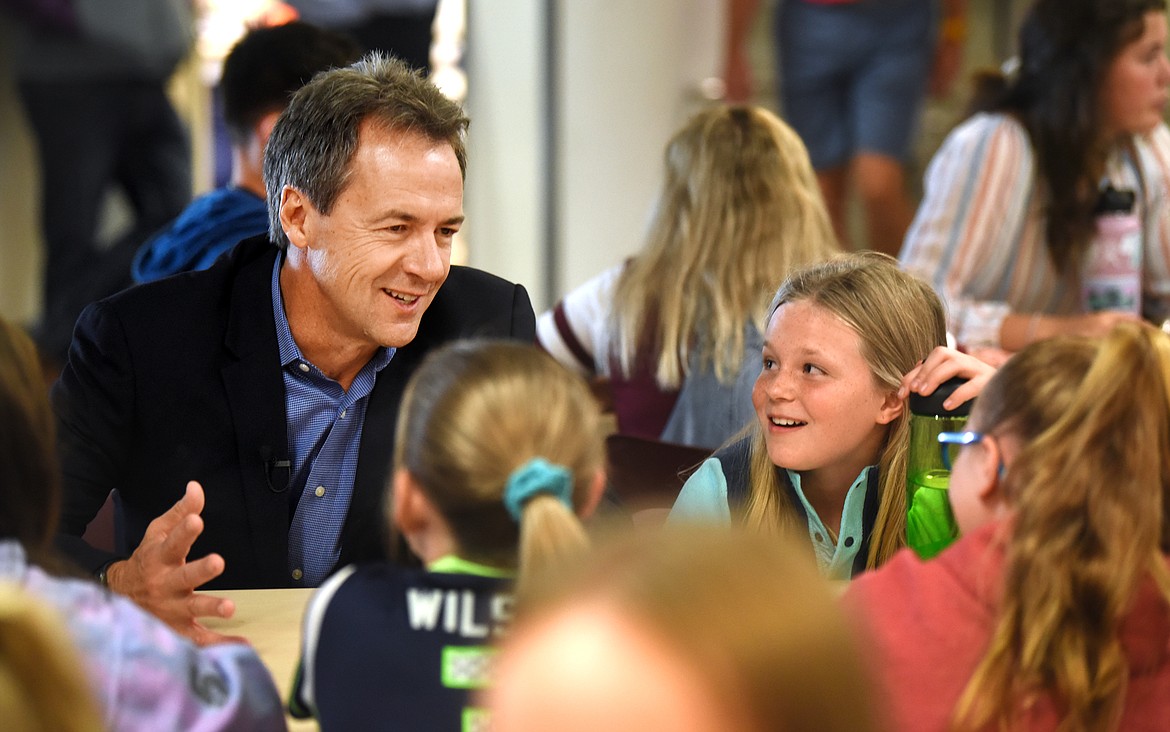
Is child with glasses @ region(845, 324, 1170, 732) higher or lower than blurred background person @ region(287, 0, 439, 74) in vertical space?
lower

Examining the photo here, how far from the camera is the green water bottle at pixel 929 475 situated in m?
1.70

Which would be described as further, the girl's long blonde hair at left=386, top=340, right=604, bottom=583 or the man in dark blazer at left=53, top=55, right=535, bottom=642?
the man in dark blazer at left=53, top=55, right=535, bottom=642

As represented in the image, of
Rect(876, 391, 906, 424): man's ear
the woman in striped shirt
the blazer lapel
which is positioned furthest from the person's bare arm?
the blazer lapel

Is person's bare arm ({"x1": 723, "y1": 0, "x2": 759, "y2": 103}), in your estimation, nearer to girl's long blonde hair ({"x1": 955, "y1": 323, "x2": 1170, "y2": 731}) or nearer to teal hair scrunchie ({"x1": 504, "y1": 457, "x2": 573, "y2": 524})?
girl's long blonde hair ({"x1": 955, "y1": 323, "x2": 1170, "y2": 731})

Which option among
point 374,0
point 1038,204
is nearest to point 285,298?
point 1038,204

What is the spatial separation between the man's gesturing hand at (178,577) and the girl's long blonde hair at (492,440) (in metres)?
0.41

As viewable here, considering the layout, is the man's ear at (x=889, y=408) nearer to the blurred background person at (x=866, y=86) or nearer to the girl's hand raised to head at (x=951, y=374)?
the girl's hand raised to head at (x=951, y=374)

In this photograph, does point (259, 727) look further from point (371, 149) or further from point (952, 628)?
point (371, 149)

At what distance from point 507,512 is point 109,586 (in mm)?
736

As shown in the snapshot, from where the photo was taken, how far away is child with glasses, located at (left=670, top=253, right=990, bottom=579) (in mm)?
1999

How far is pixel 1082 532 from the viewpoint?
132 centimetres

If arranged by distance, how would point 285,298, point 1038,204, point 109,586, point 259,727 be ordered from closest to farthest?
point 259,727 → point 109,586 → point 285,298 → point 1038,204

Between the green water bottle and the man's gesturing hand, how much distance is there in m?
0.88

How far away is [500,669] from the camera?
35.6 inches
